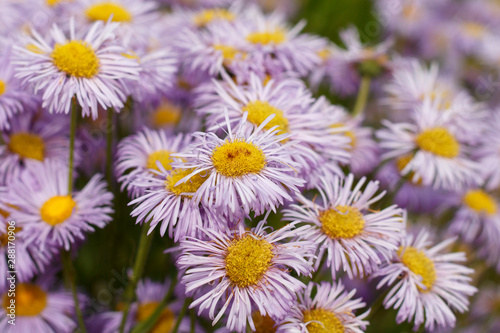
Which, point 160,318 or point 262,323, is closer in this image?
point 262,323

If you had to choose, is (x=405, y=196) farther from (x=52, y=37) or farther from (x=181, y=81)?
(x=52, y=37)

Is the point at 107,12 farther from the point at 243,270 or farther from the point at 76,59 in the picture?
the point at 243,270

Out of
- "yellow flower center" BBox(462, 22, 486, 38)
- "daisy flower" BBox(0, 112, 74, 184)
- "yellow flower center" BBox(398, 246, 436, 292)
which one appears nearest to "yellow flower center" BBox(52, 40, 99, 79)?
"daisy flower" BBox(0, 112, 74, 184)

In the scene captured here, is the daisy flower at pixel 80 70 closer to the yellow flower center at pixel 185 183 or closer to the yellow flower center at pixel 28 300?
the yellow flower center at pixel 185 183

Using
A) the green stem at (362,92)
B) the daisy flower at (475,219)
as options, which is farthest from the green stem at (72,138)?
the daisy flower at (475,219)

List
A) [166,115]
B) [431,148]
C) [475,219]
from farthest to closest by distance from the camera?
1. [166,115]
2. [475,219]
3. [431,148]

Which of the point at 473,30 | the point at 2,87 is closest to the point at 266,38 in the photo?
the point at 2,87

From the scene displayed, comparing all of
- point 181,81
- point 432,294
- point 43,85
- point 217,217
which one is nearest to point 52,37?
point 43,85
